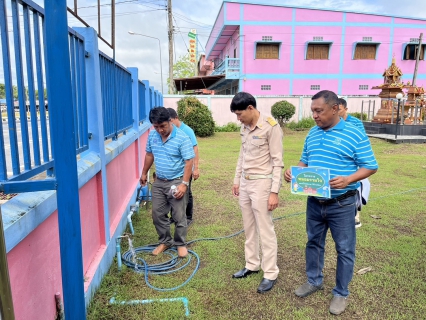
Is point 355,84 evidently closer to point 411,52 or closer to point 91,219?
point 411,52

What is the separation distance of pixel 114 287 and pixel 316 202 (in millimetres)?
1993

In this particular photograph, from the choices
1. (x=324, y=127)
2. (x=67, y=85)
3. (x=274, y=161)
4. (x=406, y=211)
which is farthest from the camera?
(x=406, y=211)

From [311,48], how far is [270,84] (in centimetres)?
403

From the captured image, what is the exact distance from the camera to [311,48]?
23969 mm

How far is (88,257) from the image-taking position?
293cm

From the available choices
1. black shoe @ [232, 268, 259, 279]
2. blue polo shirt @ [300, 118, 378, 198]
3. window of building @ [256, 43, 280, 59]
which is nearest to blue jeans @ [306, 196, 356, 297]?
blue polo shirt @ [300, 118, 378, 198]

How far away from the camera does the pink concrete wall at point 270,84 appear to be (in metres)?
23.6

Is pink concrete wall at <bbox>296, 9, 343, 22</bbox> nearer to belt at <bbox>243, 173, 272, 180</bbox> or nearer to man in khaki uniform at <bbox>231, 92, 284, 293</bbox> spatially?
man in khaki uniform at <bbox>231, 92, 284, 293</bbox>

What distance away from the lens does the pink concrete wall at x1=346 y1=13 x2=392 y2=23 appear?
23828 mm

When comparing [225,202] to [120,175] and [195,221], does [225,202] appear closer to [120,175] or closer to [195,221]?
[195,221]

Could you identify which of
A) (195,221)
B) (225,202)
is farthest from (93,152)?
(225,202)

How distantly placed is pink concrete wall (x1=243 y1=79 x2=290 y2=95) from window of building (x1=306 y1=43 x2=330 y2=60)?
2.54m

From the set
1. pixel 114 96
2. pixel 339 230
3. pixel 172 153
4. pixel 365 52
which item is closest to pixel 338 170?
pixel 339 230

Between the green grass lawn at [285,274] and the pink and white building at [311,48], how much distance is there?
19.0 m
